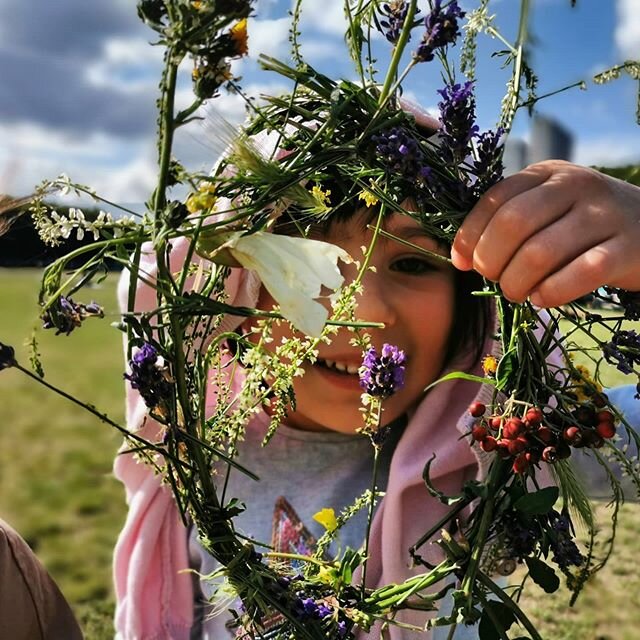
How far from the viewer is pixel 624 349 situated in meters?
0.57

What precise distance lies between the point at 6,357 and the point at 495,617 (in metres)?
0.39

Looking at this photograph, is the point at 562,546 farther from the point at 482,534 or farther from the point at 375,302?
the point at 375,302

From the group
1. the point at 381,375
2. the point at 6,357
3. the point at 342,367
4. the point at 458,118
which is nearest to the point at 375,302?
the point at 342,367

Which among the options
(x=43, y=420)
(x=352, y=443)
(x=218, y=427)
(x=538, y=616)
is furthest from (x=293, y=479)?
(x=43, y=420)

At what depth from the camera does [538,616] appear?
202cm

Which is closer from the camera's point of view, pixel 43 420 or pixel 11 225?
pixel 11 225

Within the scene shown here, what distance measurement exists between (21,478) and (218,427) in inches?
116

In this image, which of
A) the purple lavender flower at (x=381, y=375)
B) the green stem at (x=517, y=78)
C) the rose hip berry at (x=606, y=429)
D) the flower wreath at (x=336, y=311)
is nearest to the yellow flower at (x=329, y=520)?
the flower wreath at (x=336, y=311)

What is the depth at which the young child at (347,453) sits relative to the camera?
1026 millimetres

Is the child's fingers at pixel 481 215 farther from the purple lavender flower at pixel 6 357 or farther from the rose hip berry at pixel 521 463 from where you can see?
the purple lavender flower at pixel 6 357

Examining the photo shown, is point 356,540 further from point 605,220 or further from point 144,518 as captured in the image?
point 605,220

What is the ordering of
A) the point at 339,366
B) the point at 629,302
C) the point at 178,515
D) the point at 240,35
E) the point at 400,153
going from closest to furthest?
the point at 240,35 → the point at 400,153 → the point at 629,302 → the point at 339,366 → the point at 178,515

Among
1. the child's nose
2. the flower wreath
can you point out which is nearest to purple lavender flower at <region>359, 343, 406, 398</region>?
the flower wreath

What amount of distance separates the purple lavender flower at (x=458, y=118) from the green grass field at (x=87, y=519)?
262mm
